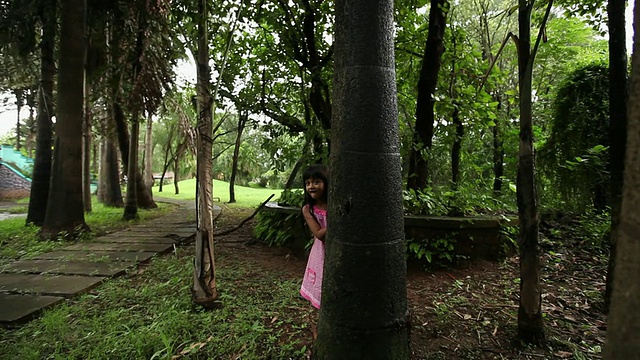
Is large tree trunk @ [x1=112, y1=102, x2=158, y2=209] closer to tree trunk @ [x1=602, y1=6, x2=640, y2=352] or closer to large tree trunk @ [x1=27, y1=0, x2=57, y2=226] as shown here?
large tree trunk @ [x1=27, y1=0, x2=57, y2=226]

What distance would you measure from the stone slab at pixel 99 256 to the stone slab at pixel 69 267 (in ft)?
0.52

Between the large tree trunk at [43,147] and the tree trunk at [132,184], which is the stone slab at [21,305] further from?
the tree trunk at [132,184]

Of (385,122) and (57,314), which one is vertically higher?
(385,122)

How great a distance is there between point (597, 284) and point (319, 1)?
222 inches

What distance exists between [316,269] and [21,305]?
2.99m

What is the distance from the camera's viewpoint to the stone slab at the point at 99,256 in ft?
16.5

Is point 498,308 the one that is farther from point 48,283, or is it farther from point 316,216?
point 48,283

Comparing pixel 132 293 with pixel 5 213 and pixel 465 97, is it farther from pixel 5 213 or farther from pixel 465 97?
pixel 5 213


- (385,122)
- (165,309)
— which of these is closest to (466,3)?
(385,122)

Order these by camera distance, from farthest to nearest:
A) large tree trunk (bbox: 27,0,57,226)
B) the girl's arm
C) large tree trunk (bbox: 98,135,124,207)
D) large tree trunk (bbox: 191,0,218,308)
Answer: large tree trunk (bbox: 98,135,124,207)
large tree trunk (bbox: 27,0,57,226)
large tree trunk (bbox: 191,0,218,308)
the girl's arm

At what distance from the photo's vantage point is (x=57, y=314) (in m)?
3.04

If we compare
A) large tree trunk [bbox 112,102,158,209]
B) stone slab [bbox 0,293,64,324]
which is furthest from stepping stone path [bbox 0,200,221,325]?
large tree trunk [bbox 112,102,158,209]

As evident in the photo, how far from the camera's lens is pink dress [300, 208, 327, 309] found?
8.96 feet

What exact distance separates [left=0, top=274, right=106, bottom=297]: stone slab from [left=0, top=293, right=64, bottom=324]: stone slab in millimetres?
123
